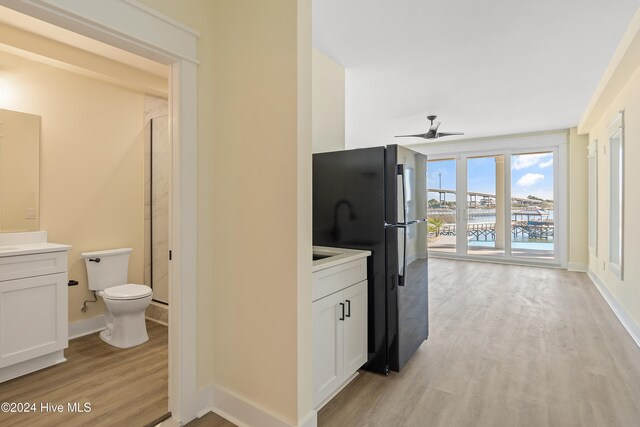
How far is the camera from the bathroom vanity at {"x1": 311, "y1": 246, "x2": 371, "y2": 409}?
191 cm

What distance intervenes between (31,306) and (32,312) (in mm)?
44

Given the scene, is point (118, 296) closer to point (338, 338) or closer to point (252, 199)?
point (252, 199)

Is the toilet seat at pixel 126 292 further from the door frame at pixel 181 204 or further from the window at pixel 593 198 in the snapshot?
the window at pixel 593 198

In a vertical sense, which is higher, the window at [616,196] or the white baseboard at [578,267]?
the window at [616,196]

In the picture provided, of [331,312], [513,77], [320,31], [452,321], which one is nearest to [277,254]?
[331,312]

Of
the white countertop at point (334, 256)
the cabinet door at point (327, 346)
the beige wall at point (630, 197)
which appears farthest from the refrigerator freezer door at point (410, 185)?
the beige wall at point (630, 197)

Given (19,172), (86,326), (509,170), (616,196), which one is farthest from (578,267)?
(19,172)

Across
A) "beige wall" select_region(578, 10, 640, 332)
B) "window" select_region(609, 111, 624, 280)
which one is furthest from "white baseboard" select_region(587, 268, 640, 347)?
"window" select_region(609, 111, 624, 280)

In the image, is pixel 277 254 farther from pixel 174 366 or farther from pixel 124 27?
pixel 124 27

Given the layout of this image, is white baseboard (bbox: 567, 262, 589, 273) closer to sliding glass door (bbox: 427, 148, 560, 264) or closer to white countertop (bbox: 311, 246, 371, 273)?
sliding glass door (bbox: 427, 148, 560, 264)

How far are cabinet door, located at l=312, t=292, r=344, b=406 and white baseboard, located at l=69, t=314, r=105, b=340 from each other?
2.42 metres

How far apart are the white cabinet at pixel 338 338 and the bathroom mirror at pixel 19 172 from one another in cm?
257

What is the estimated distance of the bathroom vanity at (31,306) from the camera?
228 cm

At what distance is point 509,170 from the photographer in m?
7.08
